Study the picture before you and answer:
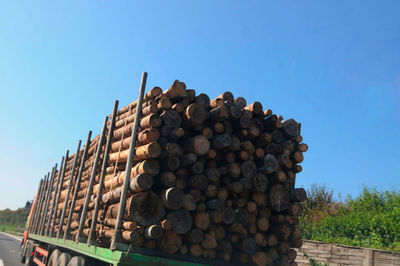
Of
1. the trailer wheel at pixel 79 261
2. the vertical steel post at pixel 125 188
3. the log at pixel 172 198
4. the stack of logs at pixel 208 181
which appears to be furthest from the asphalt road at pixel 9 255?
the log at pixel 172 198

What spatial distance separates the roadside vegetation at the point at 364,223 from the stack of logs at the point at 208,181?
6.20 metres

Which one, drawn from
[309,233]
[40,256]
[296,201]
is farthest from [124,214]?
[309,233]

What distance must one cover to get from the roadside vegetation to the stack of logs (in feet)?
20.4

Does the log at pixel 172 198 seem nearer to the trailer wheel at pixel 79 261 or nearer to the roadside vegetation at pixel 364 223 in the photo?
the trailer wheel at pixel 79 261

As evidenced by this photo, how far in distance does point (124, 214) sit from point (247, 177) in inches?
71.5

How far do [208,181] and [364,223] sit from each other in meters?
8.78

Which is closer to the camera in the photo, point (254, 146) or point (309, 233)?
point (254, 146)

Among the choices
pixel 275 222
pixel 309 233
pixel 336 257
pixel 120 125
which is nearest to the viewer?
pixel 275 222

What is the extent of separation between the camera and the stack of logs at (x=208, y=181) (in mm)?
4680

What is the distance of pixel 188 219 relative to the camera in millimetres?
4789

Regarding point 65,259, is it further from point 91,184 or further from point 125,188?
point 125,188

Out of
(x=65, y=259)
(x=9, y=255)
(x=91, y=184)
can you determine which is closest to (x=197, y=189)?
(x=91, y=184)

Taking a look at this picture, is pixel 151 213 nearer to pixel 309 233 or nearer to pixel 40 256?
pixel 40 256

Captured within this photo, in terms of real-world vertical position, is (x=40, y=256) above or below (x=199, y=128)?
below
